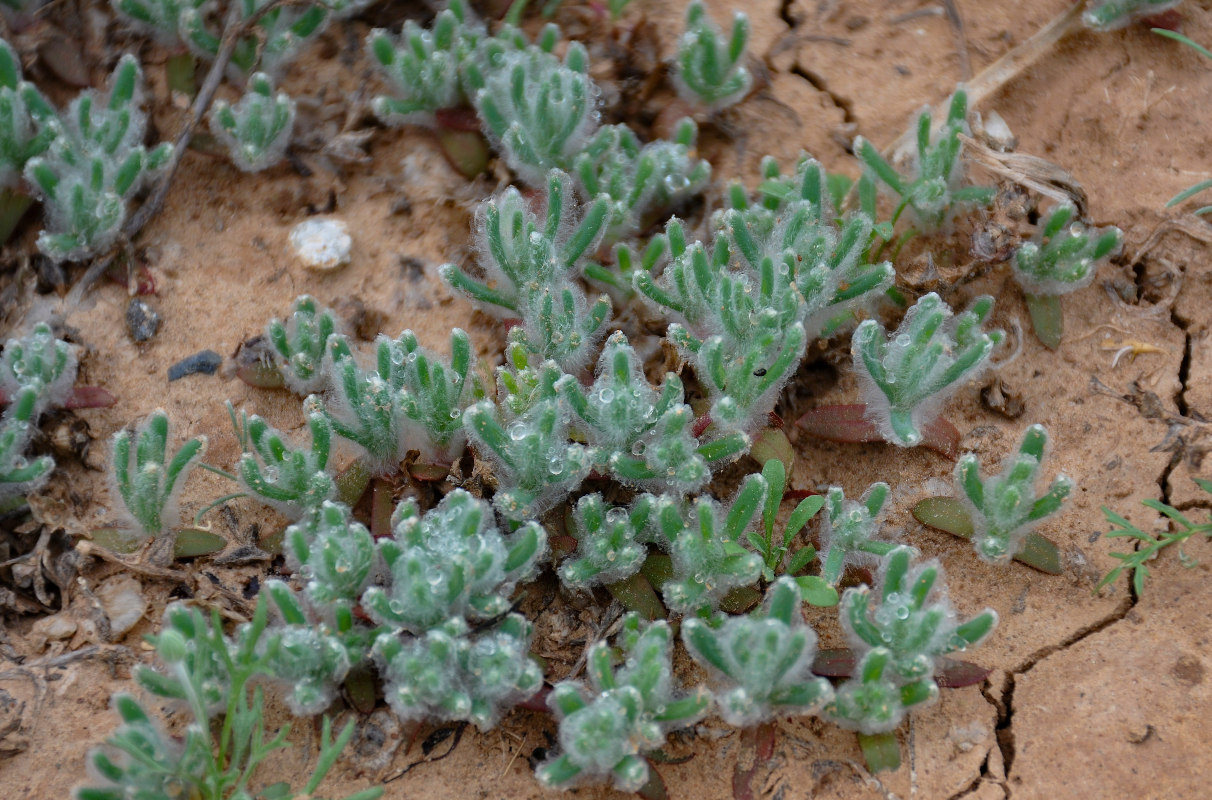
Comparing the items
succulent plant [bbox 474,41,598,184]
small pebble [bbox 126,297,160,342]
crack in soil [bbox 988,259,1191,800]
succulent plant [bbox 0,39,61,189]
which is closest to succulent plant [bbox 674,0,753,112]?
succulent plant [bbox 474,41,598,184]

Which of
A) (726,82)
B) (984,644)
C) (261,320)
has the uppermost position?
(726,82)

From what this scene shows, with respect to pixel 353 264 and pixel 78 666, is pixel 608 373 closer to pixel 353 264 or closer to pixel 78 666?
pixel 353 264

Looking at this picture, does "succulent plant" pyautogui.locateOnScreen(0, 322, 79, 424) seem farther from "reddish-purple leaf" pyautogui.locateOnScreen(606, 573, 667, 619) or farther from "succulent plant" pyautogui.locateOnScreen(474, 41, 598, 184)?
"reddish-purple leaf" pyautogui.locateOnScreen(606, 573, 667, 619)

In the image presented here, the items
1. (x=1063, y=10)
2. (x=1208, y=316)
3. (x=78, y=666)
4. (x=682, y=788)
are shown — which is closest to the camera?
(x=682, y=788)

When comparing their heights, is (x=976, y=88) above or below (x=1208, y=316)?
above

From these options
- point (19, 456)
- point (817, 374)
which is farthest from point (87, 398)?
point (817, 374)

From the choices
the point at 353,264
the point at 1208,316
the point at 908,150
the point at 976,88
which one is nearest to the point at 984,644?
the point at 1208,316

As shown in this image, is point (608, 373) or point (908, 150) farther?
point (908, 150)
